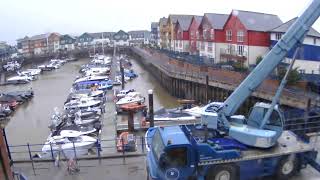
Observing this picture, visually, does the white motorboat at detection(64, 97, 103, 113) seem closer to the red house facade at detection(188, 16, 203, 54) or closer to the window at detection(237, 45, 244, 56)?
the window at detection(237, 45, 244, 56)

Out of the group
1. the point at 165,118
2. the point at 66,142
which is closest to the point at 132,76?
the point at 165,118

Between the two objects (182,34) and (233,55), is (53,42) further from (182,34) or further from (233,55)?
(233,55)

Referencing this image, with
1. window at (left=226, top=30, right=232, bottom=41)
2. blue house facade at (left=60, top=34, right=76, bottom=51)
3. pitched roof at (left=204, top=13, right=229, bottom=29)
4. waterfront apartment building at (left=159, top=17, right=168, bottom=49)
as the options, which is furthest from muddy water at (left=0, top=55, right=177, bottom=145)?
blue house facade at (left=60, top=34, right=76, bottom=51)

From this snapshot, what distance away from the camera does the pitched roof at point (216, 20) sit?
45806mm

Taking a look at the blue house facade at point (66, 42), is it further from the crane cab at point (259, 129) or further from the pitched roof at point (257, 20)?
the crane cab at point (259, 129)

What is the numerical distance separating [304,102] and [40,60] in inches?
3037

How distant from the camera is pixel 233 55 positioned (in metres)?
41.1

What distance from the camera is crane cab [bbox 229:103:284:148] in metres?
10.2

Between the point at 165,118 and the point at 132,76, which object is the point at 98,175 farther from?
the point at 132,76

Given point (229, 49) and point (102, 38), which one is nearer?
point (229, 49)

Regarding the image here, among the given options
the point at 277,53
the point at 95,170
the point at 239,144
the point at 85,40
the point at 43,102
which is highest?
the point at 85,40

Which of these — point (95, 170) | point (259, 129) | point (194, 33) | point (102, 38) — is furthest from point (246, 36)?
point (102, 38)

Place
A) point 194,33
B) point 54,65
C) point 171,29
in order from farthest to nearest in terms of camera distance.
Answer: point 54,65 < point 171,29 < point 194,33

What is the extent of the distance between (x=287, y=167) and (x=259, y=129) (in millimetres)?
1327
